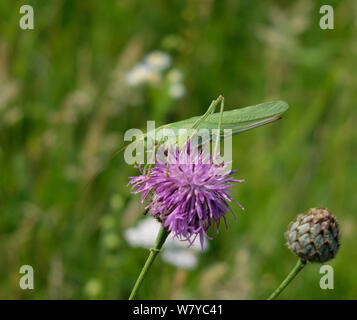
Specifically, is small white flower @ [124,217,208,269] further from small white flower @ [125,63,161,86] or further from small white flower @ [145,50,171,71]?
small white flower @ [145,50,171,71]

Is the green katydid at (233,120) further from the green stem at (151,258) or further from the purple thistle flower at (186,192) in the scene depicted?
the green stem at (151,258)

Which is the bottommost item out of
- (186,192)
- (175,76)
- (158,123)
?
(186,192)

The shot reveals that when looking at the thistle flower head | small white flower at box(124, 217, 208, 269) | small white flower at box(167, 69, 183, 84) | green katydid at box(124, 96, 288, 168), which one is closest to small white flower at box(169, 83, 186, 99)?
small white flower at box(167, 69, 183, 84)

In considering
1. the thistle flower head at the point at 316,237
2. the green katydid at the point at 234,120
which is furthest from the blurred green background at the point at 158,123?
the green katydid at the point at 234,120

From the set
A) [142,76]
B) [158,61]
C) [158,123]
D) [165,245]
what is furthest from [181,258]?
[158,61]

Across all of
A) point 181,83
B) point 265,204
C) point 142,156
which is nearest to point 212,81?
point 181,83

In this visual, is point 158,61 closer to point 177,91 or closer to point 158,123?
point 177,91
